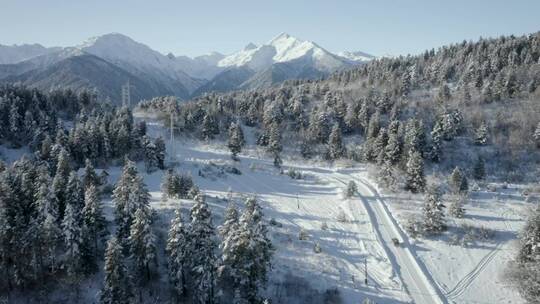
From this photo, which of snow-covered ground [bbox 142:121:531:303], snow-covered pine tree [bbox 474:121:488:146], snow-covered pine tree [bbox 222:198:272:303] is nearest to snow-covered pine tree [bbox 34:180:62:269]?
snow-covered pine tree [bbox 222:198:272:303]

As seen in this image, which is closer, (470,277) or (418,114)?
(470,277)

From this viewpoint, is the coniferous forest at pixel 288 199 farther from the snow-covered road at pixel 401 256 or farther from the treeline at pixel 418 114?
the treeline at pixel 418 114

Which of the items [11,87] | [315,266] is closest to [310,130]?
[315,266]

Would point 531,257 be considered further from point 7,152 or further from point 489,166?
point 7,152

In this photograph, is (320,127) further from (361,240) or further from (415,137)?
(361,240)

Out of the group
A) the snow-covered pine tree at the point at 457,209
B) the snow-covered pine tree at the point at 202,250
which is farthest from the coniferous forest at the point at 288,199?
the snow-covered pine tree at the point at 457,209

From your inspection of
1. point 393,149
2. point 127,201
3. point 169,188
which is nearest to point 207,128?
point 169,188
